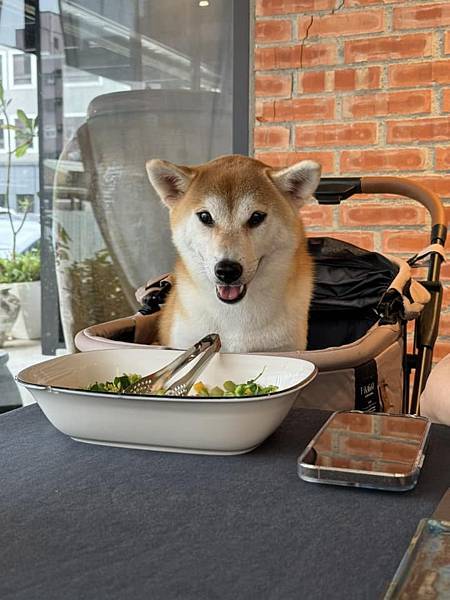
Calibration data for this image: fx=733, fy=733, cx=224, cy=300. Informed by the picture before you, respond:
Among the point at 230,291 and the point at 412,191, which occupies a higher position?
the point at 412,191

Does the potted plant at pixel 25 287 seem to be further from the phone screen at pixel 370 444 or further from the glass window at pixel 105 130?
the phone screen at pixel 370 444

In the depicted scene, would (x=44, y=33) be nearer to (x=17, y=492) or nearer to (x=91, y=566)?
(x=17, y=492)

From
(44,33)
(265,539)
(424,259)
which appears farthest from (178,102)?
(265,539)

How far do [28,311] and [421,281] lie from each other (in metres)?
1.32

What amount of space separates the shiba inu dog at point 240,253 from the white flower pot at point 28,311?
108 centimetres

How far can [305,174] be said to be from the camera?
1322 millimetres

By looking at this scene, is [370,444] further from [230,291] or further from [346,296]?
[346,296]

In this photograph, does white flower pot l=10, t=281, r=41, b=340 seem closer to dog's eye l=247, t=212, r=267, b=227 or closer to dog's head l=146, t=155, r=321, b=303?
dog's head l=146, t=155, r=321, b=303

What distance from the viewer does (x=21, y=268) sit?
232 centimetres

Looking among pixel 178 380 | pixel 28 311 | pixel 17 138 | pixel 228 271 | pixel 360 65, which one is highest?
pixel 360 65

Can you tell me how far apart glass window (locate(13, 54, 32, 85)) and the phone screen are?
1.78m

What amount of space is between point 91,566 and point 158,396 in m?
0.23

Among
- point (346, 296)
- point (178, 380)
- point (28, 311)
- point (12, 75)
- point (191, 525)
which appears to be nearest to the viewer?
point (191, 525)

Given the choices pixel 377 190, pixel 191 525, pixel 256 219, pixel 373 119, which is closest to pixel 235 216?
pixel 256 219
